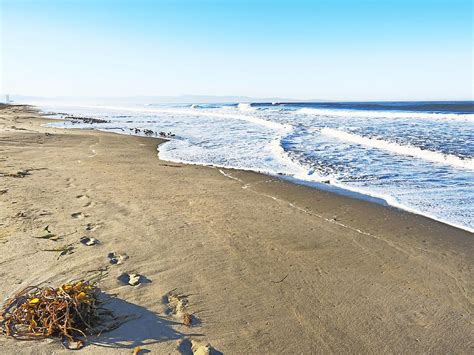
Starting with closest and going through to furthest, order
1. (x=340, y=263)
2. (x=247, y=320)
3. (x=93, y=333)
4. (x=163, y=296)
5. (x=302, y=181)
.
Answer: (x=93, y=333) → (x=247, y=320) → (x=163, y=296) → (x=340, y=263) → (x=302, y=181)

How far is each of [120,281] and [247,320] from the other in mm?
1269

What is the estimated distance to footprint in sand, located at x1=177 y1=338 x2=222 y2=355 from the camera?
8.96ft

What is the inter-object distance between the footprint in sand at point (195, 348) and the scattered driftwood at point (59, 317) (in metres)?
0.54

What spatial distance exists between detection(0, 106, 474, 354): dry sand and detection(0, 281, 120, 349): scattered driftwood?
3.6 inches

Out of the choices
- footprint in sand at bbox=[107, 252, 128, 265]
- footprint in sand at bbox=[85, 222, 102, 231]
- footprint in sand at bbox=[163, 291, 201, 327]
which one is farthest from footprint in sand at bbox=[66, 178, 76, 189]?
footprint in sand at bbox=[163, 291, 201, 327]

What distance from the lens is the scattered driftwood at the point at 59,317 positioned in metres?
2.77

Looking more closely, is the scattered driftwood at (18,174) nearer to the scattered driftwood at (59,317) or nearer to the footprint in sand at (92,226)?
the footprint in sand at (92,226)

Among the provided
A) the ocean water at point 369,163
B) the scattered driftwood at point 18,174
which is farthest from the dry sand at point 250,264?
the ocean water at point 369,163

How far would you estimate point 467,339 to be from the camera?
297cm

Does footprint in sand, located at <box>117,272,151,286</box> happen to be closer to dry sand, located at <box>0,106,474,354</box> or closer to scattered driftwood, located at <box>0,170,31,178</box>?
dry sand, located at <box>0,106,474,354</box>

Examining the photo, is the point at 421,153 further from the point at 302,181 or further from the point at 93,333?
the point at 93,333

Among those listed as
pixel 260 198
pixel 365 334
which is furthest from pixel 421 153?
pixel 365 334

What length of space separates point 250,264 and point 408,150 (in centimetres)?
954

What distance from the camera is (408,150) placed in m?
11.9
